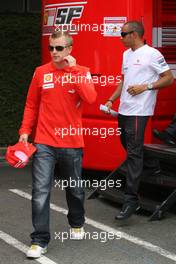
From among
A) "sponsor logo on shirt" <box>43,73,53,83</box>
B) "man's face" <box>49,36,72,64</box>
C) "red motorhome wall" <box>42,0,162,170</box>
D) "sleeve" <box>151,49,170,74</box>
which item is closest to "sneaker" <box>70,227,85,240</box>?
"sponsor logo on shirt" <box>43,73,53,83</box>

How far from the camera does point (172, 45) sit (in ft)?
26.9

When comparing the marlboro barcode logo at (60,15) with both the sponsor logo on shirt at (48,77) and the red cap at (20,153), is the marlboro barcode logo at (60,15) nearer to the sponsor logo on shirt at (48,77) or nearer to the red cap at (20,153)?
the sponsor logo on shirt at (48,77)

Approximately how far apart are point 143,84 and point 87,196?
1965 mm

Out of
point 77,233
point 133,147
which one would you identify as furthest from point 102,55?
point 77,233

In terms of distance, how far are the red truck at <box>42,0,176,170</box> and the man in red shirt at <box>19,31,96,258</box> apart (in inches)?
96.7

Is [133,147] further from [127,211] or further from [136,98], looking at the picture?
[127,211]

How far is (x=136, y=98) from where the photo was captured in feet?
22.1

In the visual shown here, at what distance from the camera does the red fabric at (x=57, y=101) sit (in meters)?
5.57

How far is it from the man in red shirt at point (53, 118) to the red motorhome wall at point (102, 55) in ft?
8.04

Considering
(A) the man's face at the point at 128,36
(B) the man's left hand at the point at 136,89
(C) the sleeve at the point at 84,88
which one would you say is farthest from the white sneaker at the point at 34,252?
(A) the man's face at the point at 128,36

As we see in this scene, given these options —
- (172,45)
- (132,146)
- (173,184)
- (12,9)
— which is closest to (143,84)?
(132,146)

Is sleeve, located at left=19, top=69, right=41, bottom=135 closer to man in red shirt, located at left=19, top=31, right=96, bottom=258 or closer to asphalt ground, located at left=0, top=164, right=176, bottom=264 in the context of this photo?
man in red shirt, located at left=19, top=31, right=96, bottom=258

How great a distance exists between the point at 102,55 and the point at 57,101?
2.82 metres

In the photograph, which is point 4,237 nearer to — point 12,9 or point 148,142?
point 148,142
